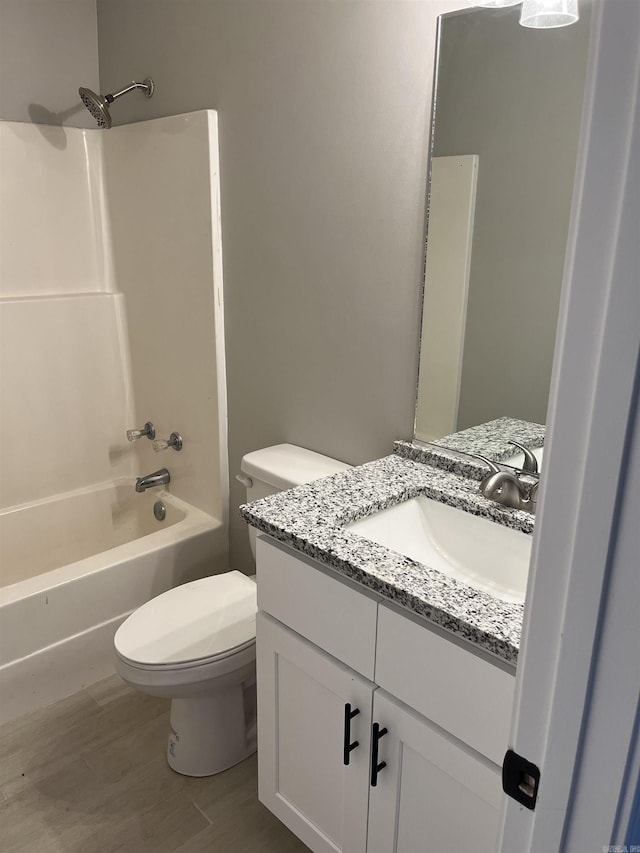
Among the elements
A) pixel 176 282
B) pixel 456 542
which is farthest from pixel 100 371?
pixel 456 542

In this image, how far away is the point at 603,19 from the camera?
48 centimetres

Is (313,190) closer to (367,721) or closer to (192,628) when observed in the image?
(192,628)

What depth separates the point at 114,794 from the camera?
1826 millimetres

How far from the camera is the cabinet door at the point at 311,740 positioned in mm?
1343

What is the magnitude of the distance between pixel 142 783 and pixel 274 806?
46 centimetres

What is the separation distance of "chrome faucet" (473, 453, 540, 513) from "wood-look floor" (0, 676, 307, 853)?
1007 mm

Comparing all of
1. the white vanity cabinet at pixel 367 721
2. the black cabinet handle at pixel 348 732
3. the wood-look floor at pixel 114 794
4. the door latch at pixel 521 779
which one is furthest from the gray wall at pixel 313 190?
the door latch at pixel 521 779

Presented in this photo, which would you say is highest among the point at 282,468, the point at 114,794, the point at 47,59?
the point at 47,59

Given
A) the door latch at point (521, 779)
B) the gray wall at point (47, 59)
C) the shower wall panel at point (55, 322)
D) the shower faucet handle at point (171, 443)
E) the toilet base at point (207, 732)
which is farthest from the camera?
the shower faucet handle at point (171, 443)

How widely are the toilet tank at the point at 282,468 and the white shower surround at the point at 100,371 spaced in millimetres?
386

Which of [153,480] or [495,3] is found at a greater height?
[495,3]

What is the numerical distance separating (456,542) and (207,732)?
A: 3.00ft

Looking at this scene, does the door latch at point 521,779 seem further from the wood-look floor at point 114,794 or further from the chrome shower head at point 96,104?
the chrome shower head at point 96,104

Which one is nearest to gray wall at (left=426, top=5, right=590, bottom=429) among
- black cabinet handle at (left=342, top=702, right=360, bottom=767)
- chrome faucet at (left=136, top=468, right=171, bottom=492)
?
black cabinet handle at (left=342, top=702, right=360, bottom=767)
